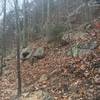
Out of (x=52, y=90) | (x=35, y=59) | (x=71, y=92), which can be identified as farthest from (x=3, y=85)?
(x=71, y=92)

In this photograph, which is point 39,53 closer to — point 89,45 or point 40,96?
point 89,45

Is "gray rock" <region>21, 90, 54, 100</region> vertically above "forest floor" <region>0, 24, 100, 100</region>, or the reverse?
"forest floor" <region>0, 24, 100, 100</region>

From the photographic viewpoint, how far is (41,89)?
39.9 ft

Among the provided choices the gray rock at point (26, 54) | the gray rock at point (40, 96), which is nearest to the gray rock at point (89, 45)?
the gray rock at point (40, 96)

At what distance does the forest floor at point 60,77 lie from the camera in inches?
425

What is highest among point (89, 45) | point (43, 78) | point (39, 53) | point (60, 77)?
point (89, 45)

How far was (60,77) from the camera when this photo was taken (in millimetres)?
12617

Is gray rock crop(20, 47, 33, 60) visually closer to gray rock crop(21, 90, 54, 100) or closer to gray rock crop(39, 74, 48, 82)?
gray rock crop(39, 74, 48, 82)

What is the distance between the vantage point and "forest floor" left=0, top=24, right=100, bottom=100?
10.8 metres

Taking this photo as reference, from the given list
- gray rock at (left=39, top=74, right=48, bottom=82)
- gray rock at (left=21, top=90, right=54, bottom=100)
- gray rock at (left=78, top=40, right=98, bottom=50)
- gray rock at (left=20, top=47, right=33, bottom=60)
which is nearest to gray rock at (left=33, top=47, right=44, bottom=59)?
gray rock at (left=20, top=47, right=33, bottom=60)

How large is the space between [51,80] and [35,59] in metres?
5.34

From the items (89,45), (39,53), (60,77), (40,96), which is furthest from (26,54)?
(40,96)

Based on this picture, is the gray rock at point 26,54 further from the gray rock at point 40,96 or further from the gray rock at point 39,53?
the gray rock at point 40,96

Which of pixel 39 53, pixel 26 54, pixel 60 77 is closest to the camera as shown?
pixel 60 77
